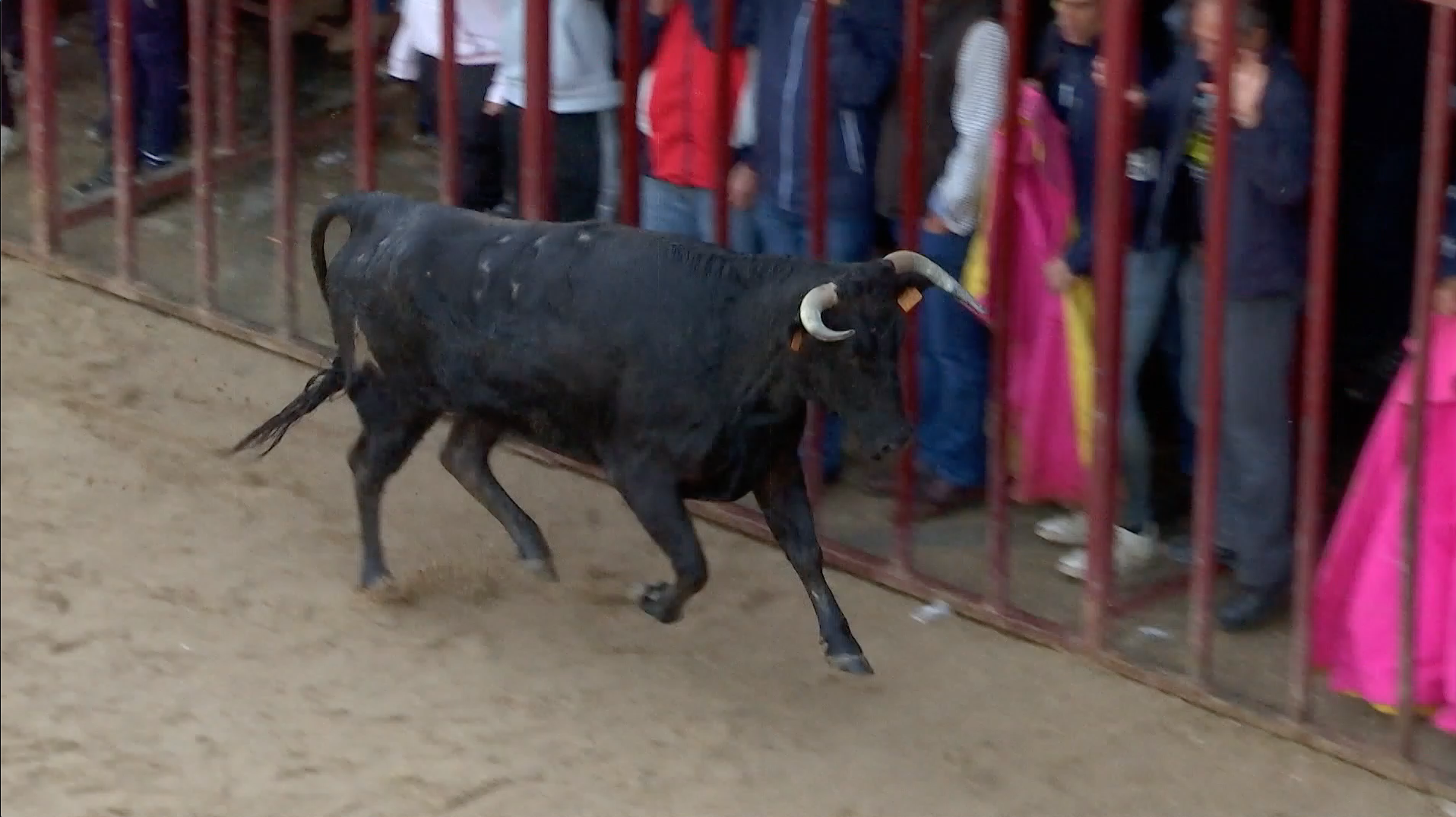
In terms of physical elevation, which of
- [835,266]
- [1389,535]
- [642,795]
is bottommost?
[642,795]

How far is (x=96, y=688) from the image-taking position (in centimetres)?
582

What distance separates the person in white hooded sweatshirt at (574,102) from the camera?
6.81 meters

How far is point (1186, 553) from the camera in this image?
629 cm

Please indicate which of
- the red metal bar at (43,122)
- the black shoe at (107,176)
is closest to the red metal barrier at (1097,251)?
the red metal bar at (43,122)

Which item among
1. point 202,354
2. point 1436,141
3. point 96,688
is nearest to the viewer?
point 1436,141

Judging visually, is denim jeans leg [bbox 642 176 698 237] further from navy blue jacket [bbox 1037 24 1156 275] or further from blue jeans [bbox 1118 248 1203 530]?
blue jeans [bbox 1118 248 1203 530]

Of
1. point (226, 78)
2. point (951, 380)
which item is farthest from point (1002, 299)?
point (226, 78)

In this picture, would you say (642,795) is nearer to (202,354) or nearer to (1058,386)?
(1058,386)

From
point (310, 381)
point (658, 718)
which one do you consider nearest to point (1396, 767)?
point (658, 718)

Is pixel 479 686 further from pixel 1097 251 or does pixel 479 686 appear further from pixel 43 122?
pixel 43 122

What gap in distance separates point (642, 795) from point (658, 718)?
1.10 feet

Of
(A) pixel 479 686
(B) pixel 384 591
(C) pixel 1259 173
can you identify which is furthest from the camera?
(B) pixel 384 591

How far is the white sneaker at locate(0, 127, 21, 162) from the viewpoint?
8891mm

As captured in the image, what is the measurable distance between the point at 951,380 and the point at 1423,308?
4.95 ft
